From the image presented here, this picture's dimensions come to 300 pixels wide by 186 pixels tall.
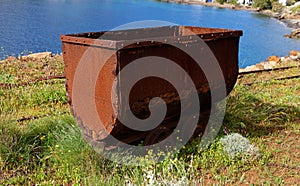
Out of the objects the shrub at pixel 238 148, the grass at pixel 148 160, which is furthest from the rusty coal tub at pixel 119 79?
the shrub at pixel 238 148

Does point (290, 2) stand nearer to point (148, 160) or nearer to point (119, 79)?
point (148, 160)

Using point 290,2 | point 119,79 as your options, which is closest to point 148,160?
point 119,79

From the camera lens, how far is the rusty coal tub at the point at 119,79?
404 cm

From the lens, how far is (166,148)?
5059 millimetres

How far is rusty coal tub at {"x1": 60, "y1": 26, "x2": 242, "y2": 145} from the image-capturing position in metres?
4.04

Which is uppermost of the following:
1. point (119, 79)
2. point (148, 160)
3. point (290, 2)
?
point (119, 79)

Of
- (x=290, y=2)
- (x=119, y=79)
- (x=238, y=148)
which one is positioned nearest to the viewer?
(x=119, y=79)

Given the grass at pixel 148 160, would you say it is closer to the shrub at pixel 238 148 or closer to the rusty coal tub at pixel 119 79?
the shrub at pixel 238 148

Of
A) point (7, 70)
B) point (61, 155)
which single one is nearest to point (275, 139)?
point (61, 155)

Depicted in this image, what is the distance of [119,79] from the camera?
13.1 ft

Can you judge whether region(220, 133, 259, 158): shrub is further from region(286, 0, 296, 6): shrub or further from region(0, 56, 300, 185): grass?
region(286, 0, 296, 6): shrub

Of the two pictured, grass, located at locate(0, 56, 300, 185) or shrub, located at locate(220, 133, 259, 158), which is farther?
shrub, located at locate(220, 133, 259, 158)

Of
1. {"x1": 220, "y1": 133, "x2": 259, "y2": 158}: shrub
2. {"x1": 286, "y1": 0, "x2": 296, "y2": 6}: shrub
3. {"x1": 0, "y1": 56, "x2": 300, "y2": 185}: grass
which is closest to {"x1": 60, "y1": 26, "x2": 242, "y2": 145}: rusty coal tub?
{"x1": 0, "y1": 56, "x2": 300, "y2": 185}: grass

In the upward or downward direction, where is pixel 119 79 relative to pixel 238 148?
upward
